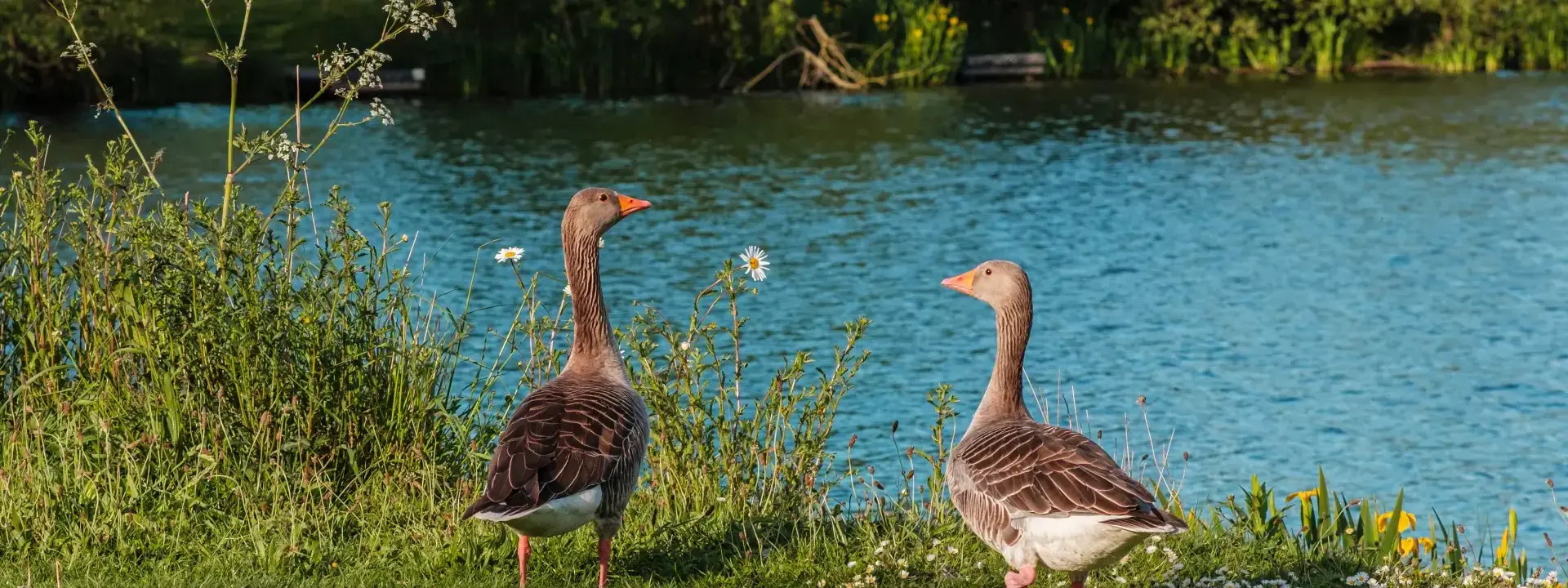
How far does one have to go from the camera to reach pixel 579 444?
611cm

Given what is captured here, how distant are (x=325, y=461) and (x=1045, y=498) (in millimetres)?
3746

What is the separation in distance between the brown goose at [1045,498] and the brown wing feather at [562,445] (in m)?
1.36

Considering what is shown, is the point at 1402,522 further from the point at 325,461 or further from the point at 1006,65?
the point at 1006,65

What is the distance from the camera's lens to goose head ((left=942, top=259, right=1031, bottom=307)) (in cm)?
711

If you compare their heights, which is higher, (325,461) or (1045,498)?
(1045,498)

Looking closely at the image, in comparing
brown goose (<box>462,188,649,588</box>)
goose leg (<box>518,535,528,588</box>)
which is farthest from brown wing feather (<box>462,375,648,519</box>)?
goose leg (<box>518,535,528,588</box>)

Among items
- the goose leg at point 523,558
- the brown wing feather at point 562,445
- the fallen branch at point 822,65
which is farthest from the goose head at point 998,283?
the fallen branch at point 822,65

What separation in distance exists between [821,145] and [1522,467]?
1889cm

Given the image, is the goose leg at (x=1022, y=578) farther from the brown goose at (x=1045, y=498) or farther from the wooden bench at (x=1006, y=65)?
the wooden bench at (x=1006, y=65)

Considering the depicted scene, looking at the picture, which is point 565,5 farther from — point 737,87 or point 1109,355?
point 1109,355

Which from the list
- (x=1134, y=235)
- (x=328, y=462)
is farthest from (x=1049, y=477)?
(x=1134, y=235)

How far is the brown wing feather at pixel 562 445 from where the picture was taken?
5762 millimetres

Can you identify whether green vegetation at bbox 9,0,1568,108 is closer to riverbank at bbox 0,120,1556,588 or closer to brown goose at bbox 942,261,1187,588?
riverbank at bbox 0,120,1556,588

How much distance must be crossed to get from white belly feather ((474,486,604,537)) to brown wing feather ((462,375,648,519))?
0.03 meters
